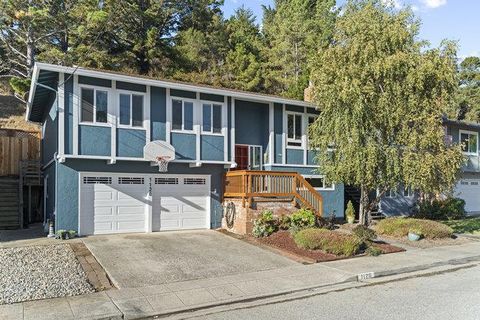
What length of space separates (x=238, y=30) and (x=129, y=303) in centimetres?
3535

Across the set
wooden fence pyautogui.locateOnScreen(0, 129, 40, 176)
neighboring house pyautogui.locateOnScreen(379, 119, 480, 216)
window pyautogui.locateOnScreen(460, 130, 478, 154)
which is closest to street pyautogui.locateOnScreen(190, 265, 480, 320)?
neighboring house pyautogui.locateOnScreen(379, 119, 480, 216)

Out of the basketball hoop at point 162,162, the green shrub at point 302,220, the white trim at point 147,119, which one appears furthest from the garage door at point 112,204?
the green shrub at point 302,220

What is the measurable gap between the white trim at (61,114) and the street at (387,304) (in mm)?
8800

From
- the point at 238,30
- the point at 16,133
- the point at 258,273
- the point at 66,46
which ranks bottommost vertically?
the point at 258,273

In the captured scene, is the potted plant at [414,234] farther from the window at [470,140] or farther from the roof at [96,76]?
the window at [470,140]

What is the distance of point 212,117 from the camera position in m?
16.8

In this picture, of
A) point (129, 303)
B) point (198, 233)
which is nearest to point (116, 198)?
point (198, 233)

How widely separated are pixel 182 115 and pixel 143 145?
6.33 ft

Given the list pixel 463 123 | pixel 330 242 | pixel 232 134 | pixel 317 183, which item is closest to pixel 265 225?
pixel 330 242

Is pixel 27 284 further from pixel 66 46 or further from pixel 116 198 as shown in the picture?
pixel 66 46

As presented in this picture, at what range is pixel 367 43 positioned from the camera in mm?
15109

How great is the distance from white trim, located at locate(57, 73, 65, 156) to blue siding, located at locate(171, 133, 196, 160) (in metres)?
3.79

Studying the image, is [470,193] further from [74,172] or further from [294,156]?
[74,172]

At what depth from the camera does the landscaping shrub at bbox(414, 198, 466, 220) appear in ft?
73.9
